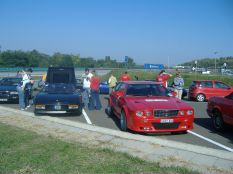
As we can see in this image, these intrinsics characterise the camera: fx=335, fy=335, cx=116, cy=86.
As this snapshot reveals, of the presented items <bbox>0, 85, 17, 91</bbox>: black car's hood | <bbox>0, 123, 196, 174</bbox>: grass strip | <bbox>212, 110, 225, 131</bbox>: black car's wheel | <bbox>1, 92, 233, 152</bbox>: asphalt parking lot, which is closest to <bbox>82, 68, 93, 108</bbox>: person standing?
<bbox>1, 92, 233, 152</bbox>: asphalt parking lot

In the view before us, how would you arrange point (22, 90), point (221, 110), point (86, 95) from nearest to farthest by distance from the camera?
point (221, 110) < point (22, 90) < point (86, 95)

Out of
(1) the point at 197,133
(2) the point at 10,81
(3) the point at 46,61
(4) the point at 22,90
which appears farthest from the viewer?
(3) the point at 46,61

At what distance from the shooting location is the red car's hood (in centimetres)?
898

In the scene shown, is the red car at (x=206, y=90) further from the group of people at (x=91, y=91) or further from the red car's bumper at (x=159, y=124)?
the red car's bumper at (x=159, y=124)

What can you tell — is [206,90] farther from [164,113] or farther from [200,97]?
[164,113]

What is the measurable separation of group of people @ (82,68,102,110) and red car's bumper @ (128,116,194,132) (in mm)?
5721

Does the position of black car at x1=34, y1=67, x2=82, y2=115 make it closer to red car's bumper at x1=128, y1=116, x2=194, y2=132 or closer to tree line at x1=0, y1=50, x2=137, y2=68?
red car's bumper at x1=128, y1=116, x2=194, y2=132

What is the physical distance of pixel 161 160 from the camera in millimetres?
6395

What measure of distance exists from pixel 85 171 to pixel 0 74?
143 ft

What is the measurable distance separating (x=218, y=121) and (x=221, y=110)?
38 cm

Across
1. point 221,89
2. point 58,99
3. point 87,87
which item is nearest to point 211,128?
point 58,99

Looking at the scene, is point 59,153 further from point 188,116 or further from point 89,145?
point 188,116

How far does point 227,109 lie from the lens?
9.46 meters

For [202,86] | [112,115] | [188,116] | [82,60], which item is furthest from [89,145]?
[82,60]
